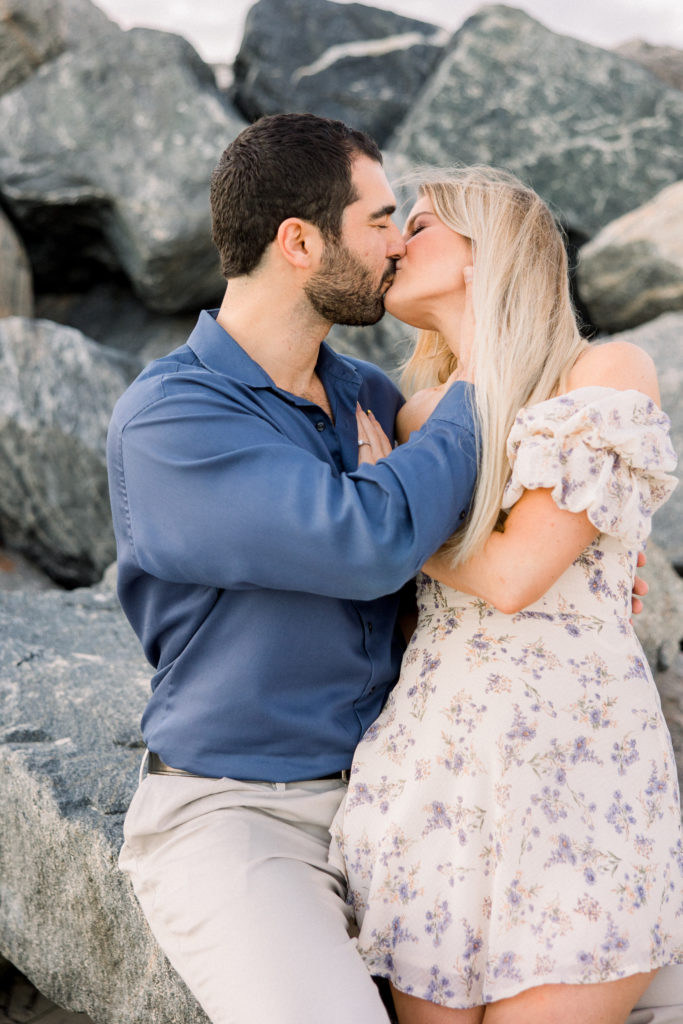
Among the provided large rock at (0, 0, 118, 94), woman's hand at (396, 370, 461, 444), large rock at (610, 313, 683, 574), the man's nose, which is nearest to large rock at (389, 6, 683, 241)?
large rock at (610, 313, 683, 574)

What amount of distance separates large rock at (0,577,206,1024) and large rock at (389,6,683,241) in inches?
183

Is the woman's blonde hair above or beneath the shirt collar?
above

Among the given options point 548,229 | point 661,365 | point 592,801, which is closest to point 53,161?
point 661,365

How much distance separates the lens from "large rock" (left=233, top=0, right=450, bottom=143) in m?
6.84

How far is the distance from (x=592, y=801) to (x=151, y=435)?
1.11 m

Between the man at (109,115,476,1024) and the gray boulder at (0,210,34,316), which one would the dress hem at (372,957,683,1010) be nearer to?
the man at (109,115,476,1024)

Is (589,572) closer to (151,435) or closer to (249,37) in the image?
(151,435)

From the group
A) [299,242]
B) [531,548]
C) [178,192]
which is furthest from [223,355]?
[178,192]

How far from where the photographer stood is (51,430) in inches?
198

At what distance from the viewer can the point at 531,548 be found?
1995 mm

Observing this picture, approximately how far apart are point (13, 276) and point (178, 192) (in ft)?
3.67

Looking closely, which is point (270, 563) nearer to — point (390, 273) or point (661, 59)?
point (390, 273)

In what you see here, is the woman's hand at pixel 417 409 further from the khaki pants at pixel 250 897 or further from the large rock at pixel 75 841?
the large rock at pixel 75 841

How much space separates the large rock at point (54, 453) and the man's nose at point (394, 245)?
295cm
